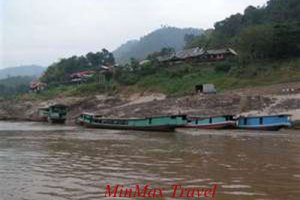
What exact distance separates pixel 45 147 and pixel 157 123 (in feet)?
51.6

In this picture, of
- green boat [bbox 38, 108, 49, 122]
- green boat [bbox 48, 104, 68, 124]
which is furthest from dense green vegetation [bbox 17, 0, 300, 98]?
green boat [bbox 48, 104, 68, 124]

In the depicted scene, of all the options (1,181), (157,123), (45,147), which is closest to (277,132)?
(157,123)

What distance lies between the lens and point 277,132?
3559 centimetres

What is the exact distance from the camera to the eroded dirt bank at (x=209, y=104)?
45219mm

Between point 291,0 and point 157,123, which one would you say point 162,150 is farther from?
point 291,0

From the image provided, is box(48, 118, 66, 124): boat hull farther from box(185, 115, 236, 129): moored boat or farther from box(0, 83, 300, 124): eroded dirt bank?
box(185, 115, 236, 129): moored boat

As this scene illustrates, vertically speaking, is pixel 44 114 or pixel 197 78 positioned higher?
pixel 197 78

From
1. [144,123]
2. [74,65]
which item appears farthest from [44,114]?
[74,65]

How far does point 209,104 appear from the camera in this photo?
49.9m

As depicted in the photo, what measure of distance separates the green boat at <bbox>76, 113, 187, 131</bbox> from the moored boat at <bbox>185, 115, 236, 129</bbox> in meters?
1.69

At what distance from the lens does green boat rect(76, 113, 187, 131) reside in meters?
38.8

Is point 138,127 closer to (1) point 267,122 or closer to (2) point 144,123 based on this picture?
(2) point 144,123

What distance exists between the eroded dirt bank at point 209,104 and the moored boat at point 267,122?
122 inches

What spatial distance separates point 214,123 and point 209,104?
9667 mm
